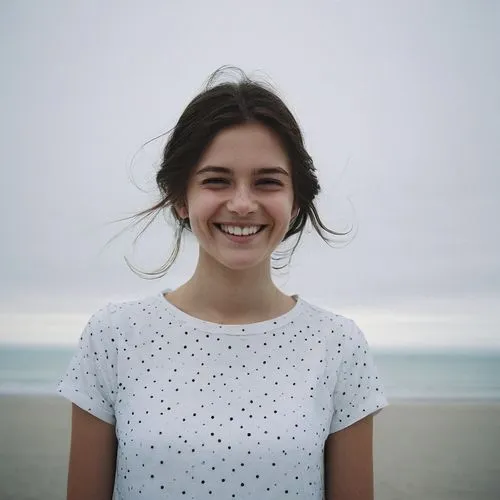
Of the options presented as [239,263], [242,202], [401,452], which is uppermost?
[242,202]

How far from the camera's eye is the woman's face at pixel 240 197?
1.27 m

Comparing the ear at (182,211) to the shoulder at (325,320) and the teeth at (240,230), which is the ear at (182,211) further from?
the shoulder at (325,320)

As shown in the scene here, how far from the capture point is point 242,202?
1244 millimetres

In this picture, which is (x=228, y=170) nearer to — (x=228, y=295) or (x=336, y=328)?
(x=228, y=295)

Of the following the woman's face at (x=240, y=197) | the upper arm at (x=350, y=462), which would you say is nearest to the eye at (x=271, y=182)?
the woman's face at (x=240, y=197)

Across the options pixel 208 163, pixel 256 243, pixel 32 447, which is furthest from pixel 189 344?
pixel 32 447

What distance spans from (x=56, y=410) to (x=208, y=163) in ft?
14.5

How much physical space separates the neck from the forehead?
10.2 inches

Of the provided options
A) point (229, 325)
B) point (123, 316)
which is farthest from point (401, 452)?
point (123, 316)

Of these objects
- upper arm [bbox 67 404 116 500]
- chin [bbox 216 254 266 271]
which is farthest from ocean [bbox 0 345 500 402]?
chin [bbox 216 254 266 271]

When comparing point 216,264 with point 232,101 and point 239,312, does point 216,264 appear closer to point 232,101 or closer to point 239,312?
point 239,312

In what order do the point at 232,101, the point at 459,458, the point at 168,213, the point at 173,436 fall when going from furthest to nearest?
the point at 459,458 < the point at 168,213 < the point at 232,101 < the point at 173,436

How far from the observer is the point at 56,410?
198 inches

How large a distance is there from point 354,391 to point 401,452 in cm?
294
